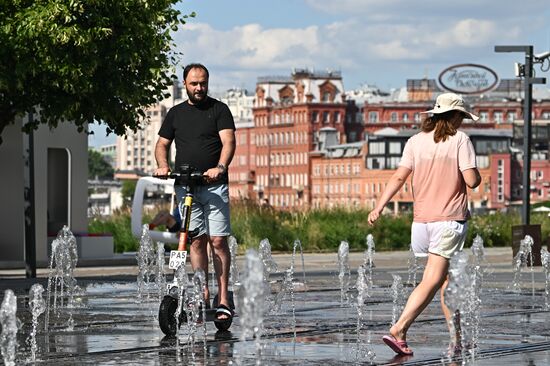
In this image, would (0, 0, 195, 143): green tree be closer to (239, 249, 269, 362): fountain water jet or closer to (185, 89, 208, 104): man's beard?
(185, 89, 208, 104): man's beard

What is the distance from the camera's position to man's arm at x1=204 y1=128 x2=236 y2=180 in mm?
11752

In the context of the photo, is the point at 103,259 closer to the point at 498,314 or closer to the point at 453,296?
the point at 498,314

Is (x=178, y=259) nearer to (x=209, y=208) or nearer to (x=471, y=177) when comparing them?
(x=209, y=208)

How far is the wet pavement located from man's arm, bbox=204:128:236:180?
3.61 ft

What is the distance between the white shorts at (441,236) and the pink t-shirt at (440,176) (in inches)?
1.6

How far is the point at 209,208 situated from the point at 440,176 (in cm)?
216

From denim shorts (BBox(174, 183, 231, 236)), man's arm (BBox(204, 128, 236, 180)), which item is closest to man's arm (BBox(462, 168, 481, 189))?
man's arm (BBox(204, 128, 236, 180))

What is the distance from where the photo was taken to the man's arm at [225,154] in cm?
1175

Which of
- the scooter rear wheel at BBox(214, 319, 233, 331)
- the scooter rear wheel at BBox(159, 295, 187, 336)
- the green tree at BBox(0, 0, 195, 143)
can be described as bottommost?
the scooter rear wheel at BBox(214, 319, 233, 331)

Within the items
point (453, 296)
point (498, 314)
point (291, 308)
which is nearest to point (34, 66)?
point (291, 308)

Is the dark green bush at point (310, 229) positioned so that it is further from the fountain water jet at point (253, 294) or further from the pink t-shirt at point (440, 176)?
the fountain water jet at point (253, 294)

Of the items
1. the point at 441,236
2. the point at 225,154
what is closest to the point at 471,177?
the point at 441,236

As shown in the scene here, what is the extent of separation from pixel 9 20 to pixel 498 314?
9.06 m

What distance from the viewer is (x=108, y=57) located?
21406mm
